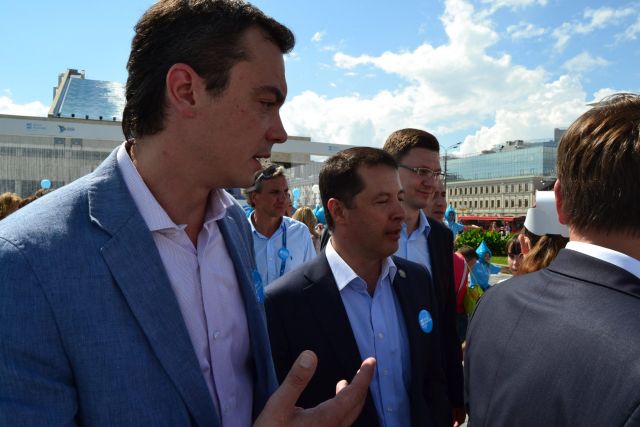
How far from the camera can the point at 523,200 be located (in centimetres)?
10612

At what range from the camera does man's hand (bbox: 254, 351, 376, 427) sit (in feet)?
4.26

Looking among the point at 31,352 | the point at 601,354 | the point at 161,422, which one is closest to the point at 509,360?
the point at 601,354

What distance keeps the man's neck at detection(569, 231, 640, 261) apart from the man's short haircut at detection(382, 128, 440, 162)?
244 cm

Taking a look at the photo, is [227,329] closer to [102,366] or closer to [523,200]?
[102,366]

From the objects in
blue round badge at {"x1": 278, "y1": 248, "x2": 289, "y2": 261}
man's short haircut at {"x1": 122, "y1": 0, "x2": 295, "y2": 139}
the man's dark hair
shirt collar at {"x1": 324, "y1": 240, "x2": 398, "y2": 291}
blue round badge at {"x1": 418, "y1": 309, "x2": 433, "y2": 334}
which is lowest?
the man's dark hair

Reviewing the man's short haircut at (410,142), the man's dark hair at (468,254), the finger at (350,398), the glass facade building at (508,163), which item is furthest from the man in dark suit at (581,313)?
the glass facade building at (508,163)

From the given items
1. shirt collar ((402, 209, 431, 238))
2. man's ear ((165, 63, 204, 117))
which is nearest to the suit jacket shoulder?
man's ear ((165, 63, 204, 117))

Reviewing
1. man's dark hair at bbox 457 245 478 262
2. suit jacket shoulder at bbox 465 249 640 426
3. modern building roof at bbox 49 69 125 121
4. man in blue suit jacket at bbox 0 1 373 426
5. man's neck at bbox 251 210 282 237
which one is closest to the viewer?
man in blue suit jacket at bbox 0 1 373 426

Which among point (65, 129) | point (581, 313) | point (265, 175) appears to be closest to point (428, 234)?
point (265, 175)

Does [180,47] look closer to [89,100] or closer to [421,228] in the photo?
[421,228]

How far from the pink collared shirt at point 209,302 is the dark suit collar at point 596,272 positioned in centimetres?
110

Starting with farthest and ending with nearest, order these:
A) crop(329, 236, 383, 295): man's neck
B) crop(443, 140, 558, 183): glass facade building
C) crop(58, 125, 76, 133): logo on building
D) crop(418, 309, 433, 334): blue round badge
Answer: crop(443, 140, 558, 183): glass facade building < crop(58, 125, 76, 133): logo on building < crop(329, 236, 383, 295): man's neck < crop(418, 309, 433, 334): blue round badge

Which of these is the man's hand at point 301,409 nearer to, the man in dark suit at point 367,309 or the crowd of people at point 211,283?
the crowd of people at point 211,283

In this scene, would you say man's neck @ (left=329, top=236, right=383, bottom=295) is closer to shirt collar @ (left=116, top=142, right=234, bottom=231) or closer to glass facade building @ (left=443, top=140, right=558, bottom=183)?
shirt collar @ (left=116, top=142, right=234, bottom=231)
